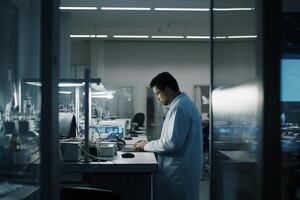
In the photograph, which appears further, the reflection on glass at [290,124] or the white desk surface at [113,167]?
the white desk surface at [113,167]

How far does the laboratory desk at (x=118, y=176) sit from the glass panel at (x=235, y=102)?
0.90 metres

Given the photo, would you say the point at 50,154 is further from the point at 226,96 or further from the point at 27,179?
the point at 226,96

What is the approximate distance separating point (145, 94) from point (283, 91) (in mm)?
9347

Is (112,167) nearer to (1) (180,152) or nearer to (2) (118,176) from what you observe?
(2) (118,176)

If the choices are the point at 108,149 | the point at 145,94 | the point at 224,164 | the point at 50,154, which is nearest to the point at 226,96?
the point at 224,164

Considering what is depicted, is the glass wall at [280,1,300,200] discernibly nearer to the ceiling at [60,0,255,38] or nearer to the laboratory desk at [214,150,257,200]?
the laboratory desk at [214,150,257,200]

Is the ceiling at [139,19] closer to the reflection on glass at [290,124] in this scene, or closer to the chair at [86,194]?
the chair at [86,194]

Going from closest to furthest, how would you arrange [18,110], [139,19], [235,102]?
[235,102]
[18,110]
[139,19]

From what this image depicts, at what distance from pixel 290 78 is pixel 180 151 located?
72.1 inches

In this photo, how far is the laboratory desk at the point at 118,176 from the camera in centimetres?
271

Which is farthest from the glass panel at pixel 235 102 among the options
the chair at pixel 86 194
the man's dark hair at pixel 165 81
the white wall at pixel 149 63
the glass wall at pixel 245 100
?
the white wall at pixel 149 63

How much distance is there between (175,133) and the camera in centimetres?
277

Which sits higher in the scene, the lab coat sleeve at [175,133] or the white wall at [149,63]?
the white wall at [149,63]

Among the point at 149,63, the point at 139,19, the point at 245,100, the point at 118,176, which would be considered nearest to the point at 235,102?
the point at 245,100
